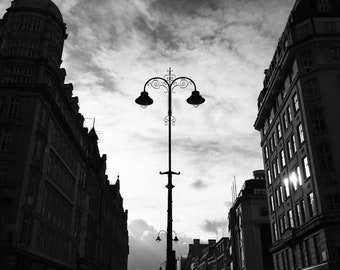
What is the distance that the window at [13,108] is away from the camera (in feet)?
121

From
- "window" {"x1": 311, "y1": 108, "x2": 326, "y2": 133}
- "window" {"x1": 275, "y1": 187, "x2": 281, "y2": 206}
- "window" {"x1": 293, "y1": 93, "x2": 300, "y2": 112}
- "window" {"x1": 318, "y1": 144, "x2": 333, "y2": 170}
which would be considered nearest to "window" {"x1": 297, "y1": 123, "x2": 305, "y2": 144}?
"window" {"x1": 293, "y1": 93, "x2": 300, "y2": 112}

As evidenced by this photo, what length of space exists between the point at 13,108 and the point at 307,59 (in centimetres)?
3162

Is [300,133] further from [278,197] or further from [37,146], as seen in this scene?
[37,146]

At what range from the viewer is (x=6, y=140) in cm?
3547

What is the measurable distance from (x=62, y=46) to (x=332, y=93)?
3248cm

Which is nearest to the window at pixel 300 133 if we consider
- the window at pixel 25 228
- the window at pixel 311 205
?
the window at pixel 311 205

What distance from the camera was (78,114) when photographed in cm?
5478

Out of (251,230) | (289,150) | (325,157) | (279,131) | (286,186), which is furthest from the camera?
(251,230)

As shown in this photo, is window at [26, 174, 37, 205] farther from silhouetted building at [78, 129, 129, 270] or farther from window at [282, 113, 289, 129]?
window at [282, 113, 289, 129]

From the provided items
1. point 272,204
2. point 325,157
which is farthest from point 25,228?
point 272,204

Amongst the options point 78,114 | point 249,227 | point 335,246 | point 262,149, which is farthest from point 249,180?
point 335,246

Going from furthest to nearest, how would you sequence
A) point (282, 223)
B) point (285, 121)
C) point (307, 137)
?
point (282, 223) → point (285, 121) → point (307, 137)

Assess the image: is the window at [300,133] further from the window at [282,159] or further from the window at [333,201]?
the window at [333,201]

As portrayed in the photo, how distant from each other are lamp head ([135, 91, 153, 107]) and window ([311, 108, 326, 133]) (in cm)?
2561
